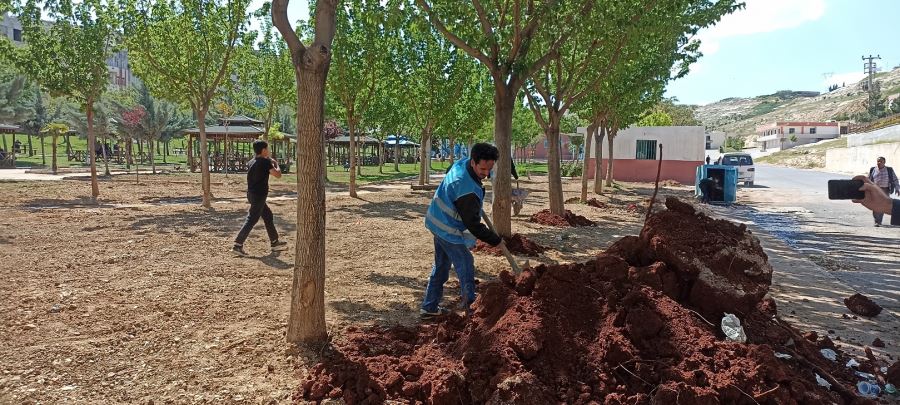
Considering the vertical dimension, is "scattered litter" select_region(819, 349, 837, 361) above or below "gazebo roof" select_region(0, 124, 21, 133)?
below

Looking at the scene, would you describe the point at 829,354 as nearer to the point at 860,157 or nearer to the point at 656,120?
the point at 860,157

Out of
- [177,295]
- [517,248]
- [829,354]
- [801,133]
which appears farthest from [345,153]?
[801,133]

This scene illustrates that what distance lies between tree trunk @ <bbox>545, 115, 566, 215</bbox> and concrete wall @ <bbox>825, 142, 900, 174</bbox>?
3176 cm

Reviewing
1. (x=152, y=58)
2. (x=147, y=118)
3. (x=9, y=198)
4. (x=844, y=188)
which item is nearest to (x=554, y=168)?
(x=844, y=188)

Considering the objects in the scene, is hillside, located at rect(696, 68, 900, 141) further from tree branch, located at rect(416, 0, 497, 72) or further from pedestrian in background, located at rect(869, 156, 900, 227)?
tree branch, located at rect(416, 0, 497, 72)

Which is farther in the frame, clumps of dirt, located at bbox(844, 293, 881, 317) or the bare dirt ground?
clumps of dirt, located at bbox(844, 293, 881, 317)

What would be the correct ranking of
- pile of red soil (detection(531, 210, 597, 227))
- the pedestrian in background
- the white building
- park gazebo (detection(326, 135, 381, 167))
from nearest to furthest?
pile of red soil (detection(531, 210, 597, 227)) → the pedestrian in background → the white building → park gazebo (detection(326, 135, 381, 167))

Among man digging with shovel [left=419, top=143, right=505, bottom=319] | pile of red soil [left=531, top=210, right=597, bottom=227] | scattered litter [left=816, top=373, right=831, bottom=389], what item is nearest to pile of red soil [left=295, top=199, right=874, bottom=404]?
scattered litter [left=816, top=373, right=831, bottom=389]

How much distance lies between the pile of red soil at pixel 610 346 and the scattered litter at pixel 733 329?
0.06 m

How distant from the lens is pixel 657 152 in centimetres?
3094

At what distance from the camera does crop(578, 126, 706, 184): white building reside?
3075 cm

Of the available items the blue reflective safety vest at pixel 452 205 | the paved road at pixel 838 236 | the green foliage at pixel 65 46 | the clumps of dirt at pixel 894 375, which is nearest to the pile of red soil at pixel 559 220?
the paved road at pixel 838 236

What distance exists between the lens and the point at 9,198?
50.4ft

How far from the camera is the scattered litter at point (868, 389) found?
376 cm
